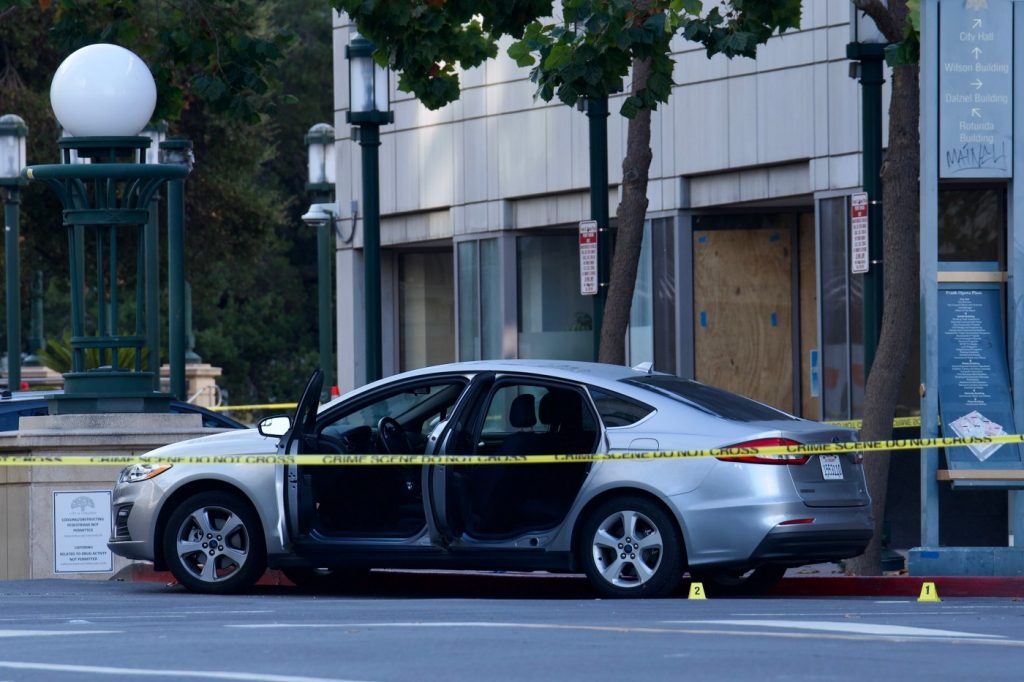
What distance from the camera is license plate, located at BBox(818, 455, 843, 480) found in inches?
461

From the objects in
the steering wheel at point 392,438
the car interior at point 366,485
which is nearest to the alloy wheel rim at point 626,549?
the car interior at point 366,485

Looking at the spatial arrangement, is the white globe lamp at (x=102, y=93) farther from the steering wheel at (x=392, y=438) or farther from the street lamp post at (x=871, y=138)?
the street lamp post at (x=871, y=138)

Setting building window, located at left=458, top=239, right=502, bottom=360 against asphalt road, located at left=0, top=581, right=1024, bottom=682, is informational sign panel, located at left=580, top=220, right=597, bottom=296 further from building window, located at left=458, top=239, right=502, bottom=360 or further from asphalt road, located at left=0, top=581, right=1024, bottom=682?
building window, located at left=458, top=239, right=502, bottom=360

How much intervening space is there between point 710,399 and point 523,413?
1095 mm

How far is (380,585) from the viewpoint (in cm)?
1388

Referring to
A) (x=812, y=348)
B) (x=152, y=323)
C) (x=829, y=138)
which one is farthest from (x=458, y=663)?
(x=812, y=348)

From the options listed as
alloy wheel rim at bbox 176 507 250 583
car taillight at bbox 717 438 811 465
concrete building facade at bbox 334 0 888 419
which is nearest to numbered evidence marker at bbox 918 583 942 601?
car taillight at bbox 717 438 811 465

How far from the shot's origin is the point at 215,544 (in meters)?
12.6

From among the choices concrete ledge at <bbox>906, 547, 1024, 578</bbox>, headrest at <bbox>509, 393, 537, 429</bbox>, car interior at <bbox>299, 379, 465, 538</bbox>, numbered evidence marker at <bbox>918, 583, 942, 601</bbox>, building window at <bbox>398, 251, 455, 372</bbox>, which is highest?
building window at <bbox>398, 251, 455, 372</bbox>

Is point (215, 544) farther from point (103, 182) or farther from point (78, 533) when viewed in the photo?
point (103, 182)

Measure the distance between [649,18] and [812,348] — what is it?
10471 mm

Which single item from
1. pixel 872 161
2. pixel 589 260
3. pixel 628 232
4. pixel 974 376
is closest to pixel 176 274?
pixel 589 260

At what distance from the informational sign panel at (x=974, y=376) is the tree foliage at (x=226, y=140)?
20.1 ft

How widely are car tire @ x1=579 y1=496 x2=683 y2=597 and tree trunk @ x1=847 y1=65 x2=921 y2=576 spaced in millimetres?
2791
